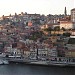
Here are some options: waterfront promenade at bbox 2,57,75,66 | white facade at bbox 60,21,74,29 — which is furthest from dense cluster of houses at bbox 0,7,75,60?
waterfront promenade at bbox 2,57,75,66

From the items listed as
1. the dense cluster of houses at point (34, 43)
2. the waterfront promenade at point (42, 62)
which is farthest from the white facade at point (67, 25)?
the waterfront promenade at point (42, 62)

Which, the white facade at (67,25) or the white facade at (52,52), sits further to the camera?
the white facade at (67,25)

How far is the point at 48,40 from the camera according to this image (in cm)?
1107

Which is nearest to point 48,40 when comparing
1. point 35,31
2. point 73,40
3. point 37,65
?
point 73,40

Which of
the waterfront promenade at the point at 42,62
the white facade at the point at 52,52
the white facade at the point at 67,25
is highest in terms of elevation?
the white facade at the point at 67,25

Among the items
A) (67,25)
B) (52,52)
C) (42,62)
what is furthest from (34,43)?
(67,25)

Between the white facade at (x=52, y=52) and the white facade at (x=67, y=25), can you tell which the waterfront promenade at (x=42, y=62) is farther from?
the white facade at (x=67, y=25)

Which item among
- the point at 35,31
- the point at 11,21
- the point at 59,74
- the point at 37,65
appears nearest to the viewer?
the point at 59,74

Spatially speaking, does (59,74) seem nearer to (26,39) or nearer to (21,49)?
(21,49)

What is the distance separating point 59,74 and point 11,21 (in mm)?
10319

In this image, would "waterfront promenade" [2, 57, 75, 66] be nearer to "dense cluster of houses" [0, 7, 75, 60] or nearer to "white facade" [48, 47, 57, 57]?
"dense cluster of houses" [0, 7, 75, 60]

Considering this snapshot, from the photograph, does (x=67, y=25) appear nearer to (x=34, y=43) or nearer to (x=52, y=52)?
(x=34, y=43)

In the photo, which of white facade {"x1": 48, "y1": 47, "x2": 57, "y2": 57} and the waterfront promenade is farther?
white facade {"x1": 48, "y1": 47, "x2": 57, "y2": 57}

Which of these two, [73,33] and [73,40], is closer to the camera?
[73,40]
